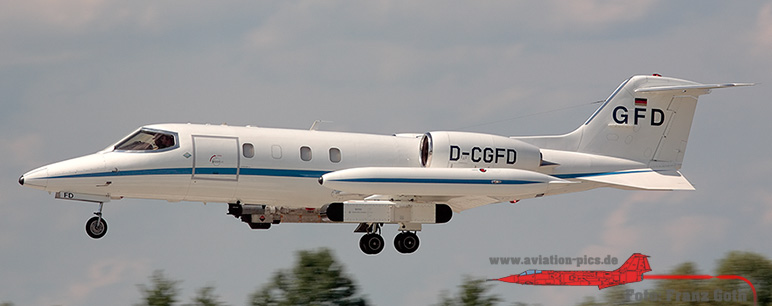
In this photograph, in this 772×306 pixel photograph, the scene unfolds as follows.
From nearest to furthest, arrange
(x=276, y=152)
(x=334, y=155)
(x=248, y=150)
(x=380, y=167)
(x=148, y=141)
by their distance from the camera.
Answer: (x=148, y=141), (x=248, y=150), (x=276, y=152), (x=380, y=167), (x=334, y=155)

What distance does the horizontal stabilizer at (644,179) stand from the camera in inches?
1120

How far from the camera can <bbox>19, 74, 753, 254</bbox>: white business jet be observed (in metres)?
24.9

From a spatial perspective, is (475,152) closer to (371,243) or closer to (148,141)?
(371,243)

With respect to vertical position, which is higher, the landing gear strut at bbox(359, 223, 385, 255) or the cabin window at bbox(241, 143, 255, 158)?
the cabin window at bbox(241, 143, 255, 158)

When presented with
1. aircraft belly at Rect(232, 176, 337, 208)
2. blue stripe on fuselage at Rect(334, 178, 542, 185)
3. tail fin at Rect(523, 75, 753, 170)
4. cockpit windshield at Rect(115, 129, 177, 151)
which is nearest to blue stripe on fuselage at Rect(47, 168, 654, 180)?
blue stripe on fuselage at Rect(334, 178, 542, 185)

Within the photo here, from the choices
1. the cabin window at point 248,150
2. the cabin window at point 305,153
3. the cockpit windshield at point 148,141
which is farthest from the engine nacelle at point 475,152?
the cockpit windshield at point 148,141

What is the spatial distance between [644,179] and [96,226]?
13334mm

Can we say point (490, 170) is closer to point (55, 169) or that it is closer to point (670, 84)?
point (670, 84)

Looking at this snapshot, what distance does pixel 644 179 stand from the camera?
94.4 ft

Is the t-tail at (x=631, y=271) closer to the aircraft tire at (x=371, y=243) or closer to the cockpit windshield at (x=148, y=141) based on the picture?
the aircraft tire at (x=371, y=243)

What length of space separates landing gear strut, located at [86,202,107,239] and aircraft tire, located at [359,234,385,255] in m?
6.17

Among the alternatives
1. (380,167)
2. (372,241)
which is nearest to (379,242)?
(372,241)

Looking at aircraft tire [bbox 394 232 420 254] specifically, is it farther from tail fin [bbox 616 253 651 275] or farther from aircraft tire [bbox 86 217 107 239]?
aircraft tire [bbox 86 217 107 239]

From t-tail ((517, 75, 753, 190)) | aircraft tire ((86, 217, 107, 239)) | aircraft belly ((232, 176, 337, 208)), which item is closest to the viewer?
aircraft tire ((86, 217, 107, 239))
